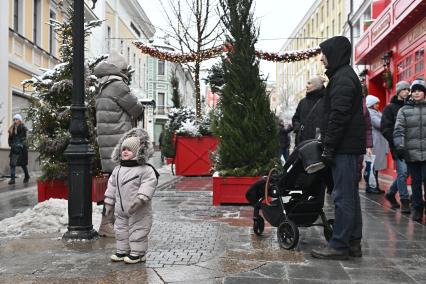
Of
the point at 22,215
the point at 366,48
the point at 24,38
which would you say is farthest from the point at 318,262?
the point at 24,38

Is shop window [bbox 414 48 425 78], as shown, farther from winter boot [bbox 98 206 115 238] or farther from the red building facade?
winter boot [bbox 98 206 115 238]

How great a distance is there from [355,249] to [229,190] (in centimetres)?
340

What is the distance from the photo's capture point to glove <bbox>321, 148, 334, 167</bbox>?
15.4ft

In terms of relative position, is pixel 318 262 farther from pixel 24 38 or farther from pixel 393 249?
pixel 24 38

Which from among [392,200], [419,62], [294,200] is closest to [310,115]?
[294,200]

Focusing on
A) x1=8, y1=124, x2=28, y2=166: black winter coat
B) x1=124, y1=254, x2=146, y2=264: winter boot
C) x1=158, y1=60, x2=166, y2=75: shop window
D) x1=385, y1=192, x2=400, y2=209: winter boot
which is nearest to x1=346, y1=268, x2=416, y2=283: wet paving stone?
x1=124, y1=254, x2=146, y2=264: winter boot

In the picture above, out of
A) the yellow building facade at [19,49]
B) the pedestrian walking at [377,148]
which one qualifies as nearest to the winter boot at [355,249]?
the pedestrian walking at [377,148]

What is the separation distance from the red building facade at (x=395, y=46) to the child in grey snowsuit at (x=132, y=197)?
314 inches

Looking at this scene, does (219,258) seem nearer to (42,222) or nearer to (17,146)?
(42,222)

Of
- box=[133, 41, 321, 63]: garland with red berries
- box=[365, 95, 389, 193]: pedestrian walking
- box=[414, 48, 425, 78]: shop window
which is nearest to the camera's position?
box=[365, 95, 389, 193]: pedestrian walking

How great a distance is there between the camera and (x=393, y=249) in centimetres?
515

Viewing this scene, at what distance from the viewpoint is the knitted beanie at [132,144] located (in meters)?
4.64

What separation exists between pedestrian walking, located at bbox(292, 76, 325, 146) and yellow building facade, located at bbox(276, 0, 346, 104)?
3107 cm

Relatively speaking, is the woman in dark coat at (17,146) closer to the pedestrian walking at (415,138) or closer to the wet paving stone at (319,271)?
the pedestrian walking at (415,138)
